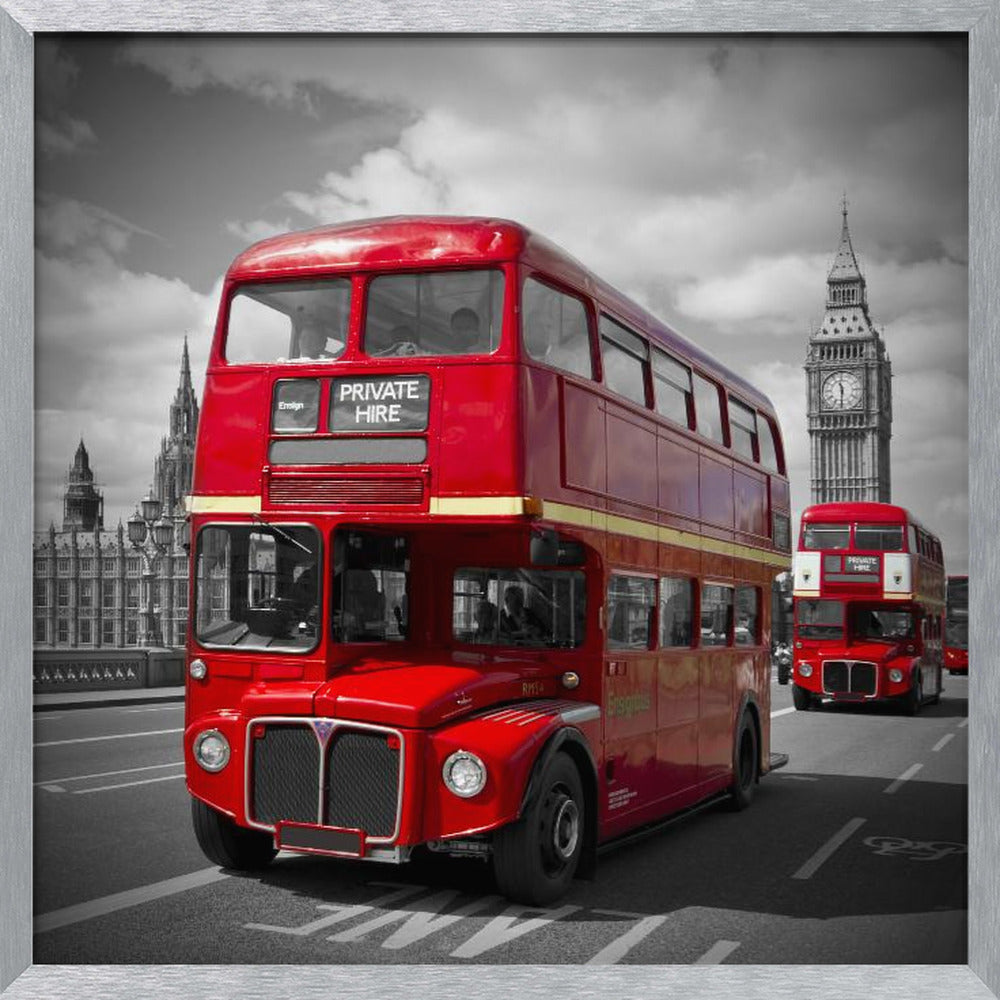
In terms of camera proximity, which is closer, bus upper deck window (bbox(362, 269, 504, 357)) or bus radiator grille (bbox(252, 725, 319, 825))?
bus radiator grille (bbox(252, 725, 319, 825))

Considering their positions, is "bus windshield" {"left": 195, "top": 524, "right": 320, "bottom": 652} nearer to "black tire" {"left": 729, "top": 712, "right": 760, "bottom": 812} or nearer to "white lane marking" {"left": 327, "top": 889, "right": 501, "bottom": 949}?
"white lane marking" {"left": 327, "top": 889, "right": 501, "bottom": 949}

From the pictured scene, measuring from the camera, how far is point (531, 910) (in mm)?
7070

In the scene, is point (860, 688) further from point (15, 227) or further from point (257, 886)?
point (15, 227)

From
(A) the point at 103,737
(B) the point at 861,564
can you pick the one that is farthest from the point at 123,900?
(B) the point at 861,564

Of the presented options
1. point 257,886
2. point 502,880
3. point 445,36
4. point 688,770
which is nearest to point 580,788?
point 502,880

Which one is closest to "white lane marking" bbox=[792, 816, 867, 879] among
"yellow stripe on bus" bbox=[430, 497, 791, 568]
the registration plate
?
"yellow stripe on bus" bbox=[430, 497, 791, 568]

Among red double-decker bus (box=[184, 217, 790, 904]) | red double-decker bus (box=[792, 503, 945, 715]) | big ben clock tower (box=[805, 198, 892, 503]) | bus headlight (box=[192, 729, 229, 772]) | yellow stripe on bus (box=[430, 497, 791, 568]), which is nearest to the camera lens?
red double-decker bus (box=[184, 217, 790, 904])

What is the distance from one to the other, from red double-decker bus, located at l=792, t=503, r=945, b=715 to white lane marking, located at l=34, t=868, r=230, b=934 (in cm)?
1589

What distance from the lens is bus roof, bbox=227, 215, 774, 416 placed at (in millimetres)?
7375

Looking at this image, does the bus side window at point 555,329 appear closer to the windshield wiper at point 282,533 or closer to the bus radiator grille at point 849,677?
the windshield wiper at point 282,533

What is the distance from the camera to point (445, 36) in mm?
7258

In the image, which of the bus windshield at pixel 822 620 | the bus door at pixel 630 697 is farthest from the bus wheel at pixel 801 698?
the bus door at pixel 630 697

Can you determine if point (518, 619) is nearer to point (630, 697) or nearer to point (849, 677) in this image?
point (630, 697)

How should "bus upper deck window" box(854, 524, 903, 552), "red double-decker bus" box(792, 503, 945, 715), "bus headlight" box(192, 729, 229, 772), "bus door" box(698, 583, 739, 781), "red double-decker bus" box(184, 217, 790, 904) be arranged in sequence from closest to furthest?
"red double-decker bus" box(184, 217, 790, 904)
"bus headlight" box(192, 729, 229, 772)
"bus door" box(698, 583, 739, 781)
"bus upper deck window" box(854, 524, 903, 552)
"red double-decker bus" box(792, 503, 945, 715)
